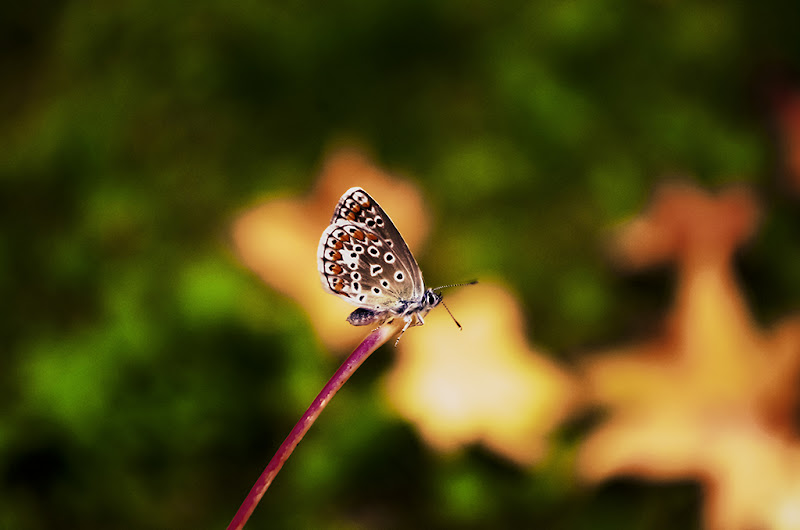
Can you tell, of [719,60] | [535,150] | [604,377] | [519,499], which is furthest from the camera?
[719,60]

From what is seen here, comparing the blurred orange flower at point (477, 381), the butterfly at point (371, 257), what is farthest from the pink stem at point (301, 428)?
the blurred orange flower at point (477, 381)

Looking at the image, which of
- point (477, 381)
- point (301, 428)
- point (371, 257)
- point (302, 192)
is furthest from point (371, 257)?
point (302, 192)

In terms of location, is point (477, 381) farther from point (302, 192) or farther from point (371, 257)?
point (371, 257)

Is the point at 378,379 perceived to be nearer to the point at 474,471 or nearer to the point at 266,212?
the point at 474,471

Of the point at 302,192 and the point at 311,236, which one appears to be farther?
the point at 302,192

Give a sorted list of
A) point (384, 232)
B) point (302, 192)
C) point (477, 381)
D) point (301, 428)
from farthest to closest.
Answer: point (302, 192)
point (477, 381)
point (384, 232)
point (301, 428)

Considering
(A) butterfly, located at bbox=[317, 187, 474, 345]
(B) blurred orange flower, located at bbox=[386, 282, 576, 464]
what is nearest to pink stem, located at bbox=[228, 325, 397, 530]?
(A) butterfly, located at bbox=[317, 187, 474, 345]

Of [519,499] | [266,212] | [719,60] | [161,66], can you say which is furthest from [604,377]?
[161,66]
